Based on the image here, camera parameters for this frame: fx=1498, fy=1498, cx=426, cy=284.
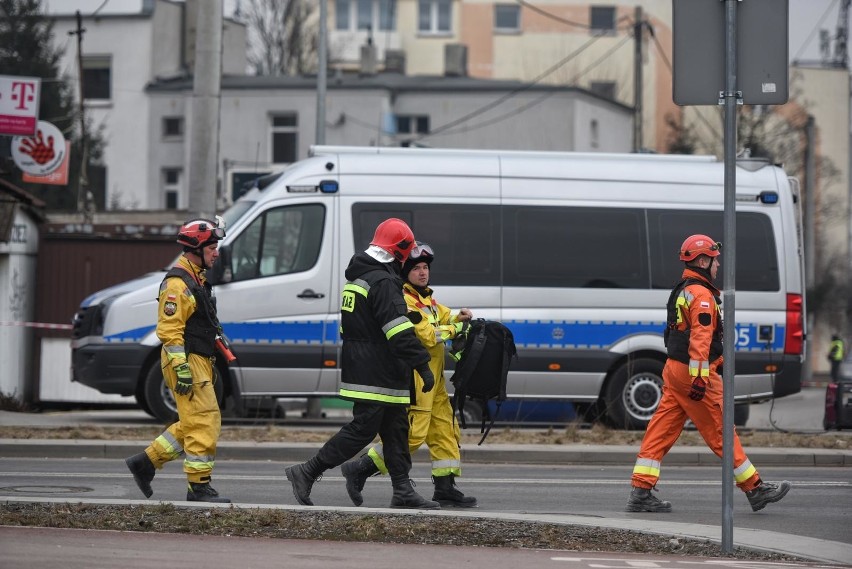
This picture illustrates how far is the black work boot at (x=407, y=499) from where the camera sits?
915cm

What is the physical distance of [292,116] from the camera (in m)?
50.1

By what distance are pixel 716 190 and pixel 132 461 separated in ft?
27.3

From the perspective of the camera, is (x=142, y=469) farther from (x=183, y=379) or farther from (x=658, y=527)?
(x=658, y=527)

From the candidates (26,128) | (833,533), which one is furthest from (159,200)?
(833,533)

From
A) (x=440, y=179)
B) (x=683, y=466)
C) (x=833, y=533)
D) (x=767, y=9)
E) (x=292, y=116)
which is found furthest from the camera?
(x=292, y=116)

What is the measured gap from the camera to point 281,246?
50.3 feet

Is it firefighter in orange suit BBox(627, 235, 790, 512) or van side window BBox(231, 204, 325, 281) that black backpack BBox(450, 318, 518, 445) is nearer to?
firefighter in orange suit BBox(627, 235, 790, 512)

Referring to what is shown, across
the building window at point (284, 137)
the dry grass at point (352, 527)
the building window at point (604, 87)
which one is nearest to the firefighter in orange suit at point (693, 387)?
the dry grass at point (352, 527)

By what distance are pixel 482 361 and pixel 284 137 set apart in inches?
1619

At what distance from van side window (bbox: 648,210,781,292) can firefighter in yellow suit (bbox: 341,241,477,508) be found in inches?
253

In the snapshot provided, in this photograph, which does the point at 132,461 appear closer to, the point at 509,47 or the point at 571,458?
the point at 571,458

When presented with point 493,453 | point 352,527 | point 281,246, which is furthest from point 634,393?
point 352,527

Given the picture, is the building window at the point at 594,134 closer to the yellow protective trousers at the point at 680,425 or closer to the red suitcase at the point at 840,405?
the red suitcase at the point at 840,405

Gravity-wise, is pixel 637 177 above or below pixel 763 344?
above
